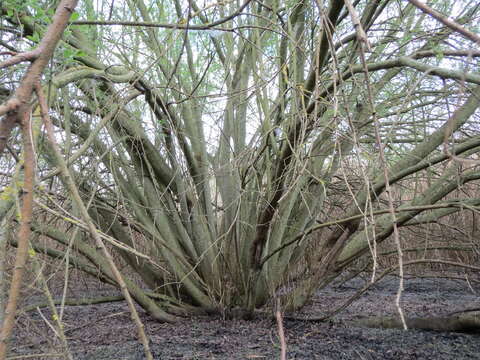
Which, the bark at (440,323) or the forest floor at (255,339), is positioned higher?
the bark at (440,323)

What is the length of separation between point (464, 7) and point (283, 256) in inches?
90.6

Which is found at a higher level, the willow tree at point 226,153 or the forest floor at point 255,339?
the willow tree at point 226,153

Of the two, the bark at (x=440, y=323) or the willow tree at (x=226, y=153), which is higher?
the willow tree at (x=226, y=153)

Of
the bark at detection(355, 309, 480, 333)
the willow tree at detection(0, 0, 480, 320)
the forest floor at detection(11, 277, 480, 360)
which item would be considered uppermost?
the willow tree at detection(0, 0, 480, 320)

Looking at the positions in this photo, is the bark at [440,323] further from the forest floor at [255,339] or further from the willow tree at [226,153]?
the willow tree at [226,153]

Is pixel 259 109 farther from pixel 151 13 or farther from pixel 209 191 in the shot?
pixel 151 13

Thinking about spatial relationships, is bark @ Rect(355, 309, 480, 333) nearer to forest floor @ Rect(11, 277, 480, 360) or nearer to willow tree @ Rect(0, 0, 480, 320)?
forest floor @ Rect(11, 277, 480, 360)

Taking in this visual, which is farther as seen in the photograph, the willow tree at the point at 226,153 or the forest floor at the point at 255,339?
the willow tree at the point at 226,153

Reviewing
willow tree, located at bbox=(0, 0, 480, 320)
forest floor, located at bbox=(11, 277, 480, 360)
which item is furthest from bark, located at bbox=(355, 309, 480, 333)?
willow tree, located at bbox=(0, 0, 480, 320)

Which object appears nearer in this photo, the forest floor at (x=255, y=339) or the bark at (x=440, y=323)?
the forest floor at (x=255, y=339)

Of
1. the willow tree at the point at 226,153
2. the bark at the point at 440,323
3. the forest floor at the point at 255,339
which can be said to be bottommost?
the forest floor at the point at 255,339

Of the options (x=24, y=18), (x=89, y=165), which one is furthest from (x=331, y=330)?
(x=24, y=18)

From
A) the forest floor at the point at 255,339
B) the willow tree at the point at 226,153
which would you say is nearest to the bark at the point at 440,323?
the forest floor at the point at 255,339

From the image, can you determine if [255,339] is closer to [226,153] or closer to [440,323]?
[440,323]
